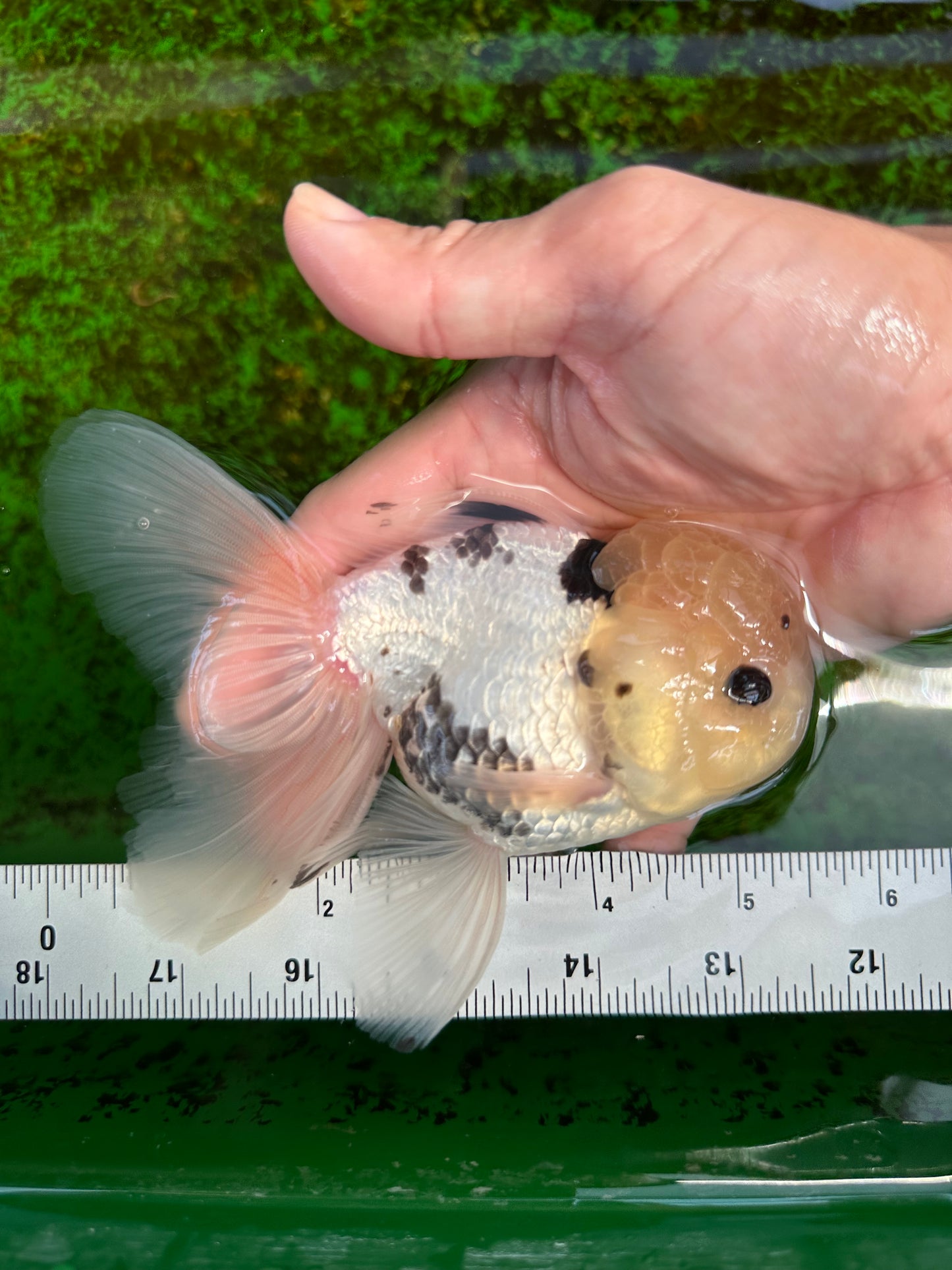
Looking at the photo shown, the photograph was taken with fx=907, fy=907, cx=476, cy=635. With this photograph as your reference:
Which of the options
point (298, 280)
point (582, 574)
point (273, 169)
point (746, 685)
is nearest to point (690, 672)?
point (746, 685)

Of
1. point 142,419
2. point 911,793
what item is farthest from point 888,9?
point 142,419

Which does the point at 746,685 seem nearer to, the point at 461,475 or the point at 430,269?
the point at 461,475

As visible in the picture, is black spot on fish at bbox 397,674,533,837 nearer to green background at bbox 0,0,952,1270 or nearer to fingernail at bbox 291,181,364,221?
green background at bbox 0,0,952,1270

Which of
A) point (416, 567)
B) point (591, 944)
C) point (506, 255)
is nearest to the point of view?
point (506, 255)

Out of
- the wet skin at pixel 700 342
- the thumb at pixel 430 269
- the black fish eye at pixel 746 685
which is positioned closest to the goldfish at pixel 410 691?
the black fish eye at pixel 746 685

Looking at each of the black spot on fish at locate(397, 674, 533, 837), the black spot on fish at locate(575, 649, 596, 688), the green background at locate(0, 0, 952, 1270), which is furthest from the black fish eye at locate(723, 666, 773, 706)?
the green background at locate(0, 0, 952, 1270)
